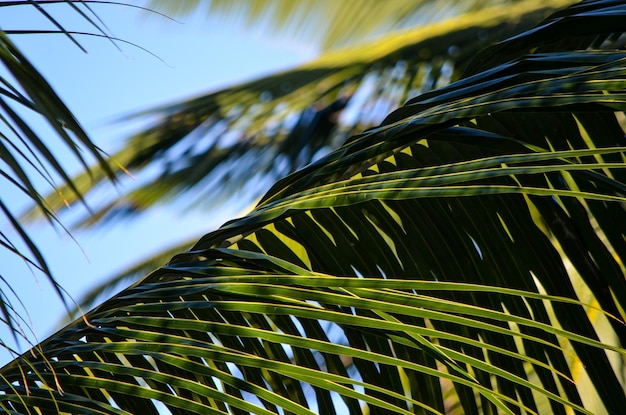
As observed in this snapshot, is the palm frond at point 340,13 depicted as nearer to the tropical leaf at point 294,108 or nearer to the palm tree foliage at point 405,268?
the tropical leaf at point 294,108

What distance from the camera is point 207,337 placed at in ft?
1.89

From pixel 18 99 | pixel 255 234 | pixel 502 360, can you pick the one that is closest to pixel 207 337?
pixel 255 234

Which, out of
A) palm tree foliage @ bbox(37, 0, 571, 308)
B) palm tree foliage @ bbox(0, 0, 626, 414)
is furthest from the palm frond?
palm tree foliage @ bbox(0, 0, 626, 414)

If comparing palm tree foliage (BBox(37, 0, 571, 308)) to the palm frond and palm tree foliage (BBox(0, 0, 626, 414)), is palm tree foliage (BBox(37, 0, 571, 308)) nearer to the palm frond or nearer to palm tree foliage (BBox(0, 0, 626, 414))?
the palm frond

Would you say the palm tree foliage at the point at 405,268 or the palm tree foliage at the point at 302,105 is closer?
the palm tree foliage at the point at 405,268

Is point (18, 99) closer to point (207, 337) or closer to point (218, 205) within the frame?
A: point (207, 337)

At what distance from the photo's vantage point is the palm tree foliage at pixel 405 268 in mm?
440

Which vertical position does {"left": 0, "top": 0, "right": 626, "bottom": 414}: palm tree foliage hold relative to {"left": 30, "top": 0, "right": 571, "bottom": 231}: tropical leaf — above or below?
below

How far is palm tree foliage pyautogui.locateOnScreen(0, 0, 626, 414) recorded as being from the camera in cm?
44

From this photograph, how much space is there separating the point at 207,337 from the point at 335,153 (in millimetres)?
158

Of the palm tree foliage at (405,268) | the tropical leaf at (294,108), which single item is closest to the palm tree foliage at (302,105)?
the tropical leaf at (294,108)

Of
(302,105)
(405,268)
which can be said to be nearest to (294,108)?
(302,105)

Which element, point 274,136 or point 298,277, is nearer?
point 298,277

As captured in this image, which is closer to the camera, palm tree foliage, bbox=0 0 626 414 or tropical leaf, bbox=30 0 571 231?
palm tree foliage, bbox=0 0 626 414
